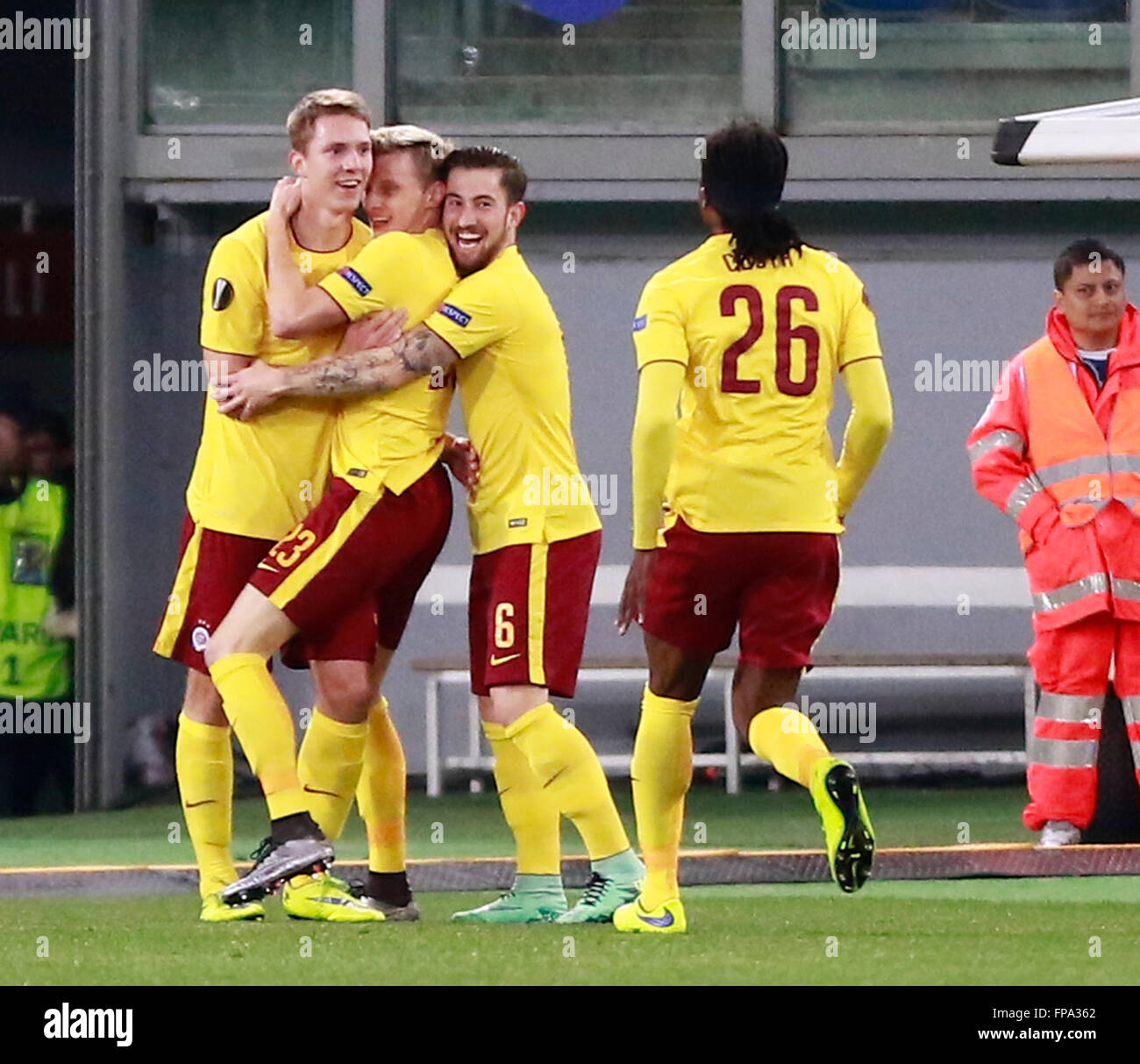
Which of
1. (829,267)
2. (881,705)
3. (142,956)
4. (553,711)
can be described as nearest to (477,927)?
(553,711)

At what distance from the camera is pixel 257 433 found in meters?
7.14

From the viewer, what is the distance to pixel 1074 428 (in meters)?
9.27

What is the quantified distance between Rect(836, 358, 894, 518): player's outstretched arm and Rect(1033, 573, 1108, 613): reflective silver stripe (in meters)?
2.47

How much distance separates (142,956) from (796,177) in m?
6.74

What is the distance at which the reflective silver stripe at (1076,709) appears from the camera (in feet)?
30.3

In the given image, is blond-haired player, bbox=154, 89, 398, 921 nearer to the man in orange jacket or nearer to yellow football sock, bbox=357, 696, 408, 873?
yellow football sock, bbox=357, 696, 408, 873

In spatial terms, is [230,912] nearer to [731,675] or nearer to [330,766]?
[330,766]

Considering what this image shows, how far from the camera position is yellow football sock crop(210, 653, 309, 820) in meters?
6.86

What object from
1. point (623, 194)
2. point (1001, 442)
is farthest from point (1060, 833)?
point (623, 194)

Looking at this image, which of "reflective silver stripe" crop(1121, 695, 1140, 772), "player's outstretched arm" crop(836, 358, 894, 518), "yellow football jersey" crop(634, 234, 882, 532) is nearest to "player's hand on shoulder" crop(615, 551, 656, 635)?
"yellow football jersey" crop(634, 234, 882, 532)

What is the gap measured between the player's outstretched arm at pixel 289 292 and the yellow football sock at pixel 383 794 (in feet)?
3.29

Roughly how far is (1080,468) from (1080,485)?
57mm

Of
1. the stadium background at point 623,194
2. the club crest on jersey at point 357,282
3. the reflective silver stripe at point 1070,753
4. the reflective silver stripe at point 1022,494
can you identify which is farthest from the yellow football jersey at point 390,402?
the stadium background at point 623,194
